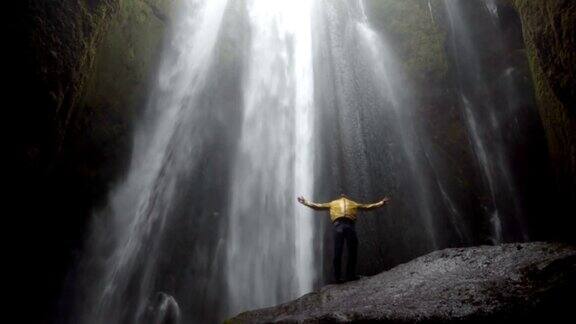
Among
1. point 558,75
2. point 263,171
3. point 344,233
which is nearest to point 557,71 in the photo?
point 558,75

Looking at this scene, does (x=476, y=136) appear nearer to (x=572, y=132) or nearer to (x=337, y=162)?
(x=337, y=162)

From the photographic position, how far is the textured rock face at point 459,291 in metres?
3.77

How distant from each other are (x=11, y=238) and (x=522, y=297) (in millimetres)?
8321

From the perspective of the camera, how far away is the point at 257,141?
1481 cm

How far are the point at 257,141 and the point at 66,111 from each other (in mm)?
8512

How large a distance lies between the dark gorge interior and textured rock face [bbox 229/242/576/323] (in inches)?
41.4

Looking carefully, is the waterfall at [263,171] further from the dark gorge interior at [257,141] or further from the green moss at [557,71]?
the green moss at [557,71]

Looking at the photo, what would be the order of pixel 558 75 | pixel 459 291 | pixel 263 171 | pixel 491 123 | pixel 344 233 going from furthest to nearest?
pixel 263 171, pixel 491 123, pixel 344 233, pixel 558 75, pixel 459 291

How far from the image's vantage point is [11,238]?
7246 millimetres

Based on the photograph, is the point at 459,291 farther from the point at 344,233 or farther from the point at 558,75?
the point at 558,75

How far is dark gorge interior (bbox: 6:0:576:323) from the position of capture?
21.6 ft

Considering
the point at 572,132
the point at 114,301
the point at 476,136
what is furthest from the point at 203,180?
the point at 572,132

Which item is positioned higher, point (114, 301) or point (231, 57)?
point (231, 57)

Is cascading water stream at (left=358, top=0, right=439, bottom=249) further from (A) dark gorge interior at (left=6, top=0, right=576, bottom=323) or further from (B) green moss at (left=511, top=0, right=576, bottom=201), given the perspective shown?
(B) green moss at (left=511, top=0, right=576, bottom=201)
